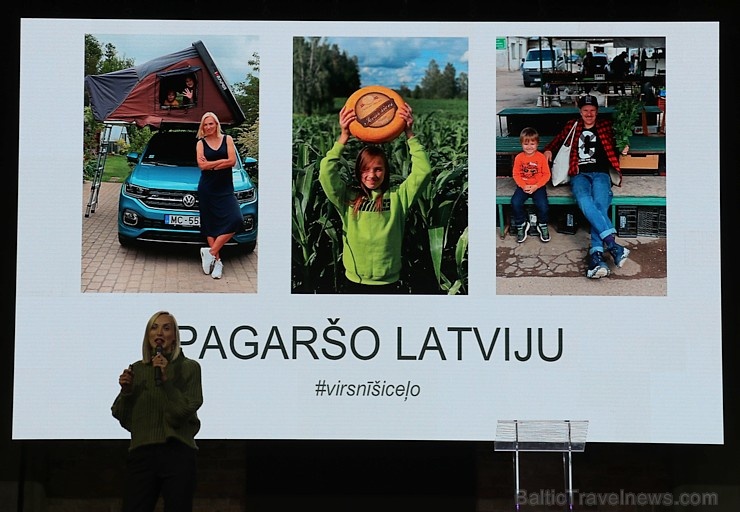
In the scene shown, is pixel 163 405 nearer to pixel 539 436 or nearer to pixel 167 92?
pixel 539 436

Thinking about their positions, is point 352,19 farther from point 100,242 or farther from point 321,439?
point 321,439

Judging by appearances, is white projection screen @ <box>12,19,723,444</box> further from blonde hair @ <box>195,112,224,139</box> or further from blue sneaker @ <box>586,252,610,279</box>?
blonde hair @ <box>195,112,224,139</box>

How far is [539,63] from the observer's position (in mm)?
5301

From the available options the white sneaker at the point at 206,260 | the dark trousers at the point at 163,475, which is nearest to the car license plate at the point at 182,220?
the white sneaker at the point at 206,260

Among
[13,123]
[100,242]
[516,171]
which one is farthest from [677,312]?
[13,123]

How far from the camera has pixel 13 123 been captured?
527 centimetres

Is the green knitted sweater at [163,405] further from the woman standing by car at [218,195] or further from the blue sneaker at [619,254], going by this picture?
the blue sneaker at [619,254]

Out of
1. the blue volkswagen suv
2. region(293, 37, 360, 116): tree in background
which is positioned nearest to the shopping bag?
region(293, 37, 360, 116): tree in background

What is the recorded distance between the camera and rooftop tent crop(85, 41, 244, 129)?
5285 mm

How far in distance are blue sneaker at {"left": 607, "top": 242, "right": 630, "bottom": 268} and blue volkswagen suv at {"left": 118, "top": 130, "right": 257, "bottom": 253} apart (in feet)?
6.14

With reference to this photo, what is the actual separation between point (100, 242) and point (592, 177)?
2.59 meters

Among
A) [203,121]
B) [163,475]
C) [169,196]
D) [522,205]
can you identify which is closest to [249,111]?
[203,121]

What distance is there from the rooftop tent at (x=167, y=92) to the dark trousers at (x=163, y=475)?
213cm

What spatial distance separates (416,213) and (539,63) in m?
1.01
